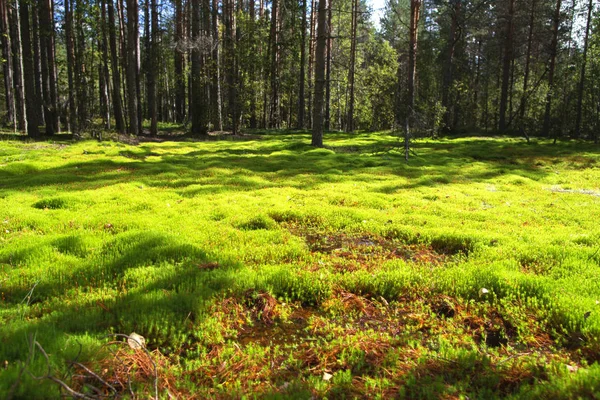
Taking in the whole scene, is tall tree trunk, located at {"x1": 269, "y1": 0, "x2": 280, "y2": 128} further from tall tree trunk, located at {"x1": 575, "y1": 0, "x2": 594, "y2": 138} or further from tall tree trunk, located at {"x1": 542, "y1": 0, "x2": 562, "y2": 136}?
tall tree trunk, located at {"x1": 575, "y1": 0, "x2": 594, "y2": 138}

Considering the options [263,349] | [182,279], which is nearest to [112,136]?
[182,279]

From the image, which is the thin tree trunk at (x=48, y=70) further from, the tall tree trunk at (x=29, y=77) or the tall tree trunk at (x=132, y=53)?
the tall tree trunk at (x=132, y=53)

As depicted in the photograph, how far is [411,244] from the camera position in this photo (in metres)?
6.16

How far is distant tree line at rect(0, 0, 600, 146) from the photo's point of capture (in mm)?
20750

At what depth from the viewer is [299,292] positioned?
14.4ft

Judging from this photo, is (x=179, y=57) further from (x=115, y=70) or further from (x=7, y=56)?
(x=115, y=70)

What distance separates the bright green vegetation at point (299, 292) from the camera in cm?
284

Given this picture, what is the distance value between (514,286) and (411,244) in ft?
6.60

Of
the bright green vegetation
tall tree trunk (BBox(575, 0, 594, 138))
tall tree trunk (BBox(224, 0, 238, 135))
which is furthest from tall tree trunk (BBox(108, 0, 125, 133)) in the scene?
tall tree trunk (BBox(575, 0, 594, 138))

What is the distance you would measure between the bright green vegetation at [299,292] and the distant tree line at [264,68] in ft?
31.5

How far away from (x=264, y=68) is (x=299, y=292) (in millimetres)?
31251

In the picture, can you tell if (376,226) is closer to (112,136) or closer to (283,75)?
(112,136)

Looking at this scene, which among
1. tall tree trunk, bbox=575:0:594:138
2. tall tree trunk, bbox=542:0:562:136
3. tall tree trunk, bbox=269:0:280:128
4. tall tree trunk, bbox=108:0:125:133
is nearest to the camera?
tall tree trunk, bbox=108:0:125:133

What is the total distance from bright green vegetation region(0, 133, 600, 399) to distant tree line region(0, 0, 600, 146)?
9589 mm
